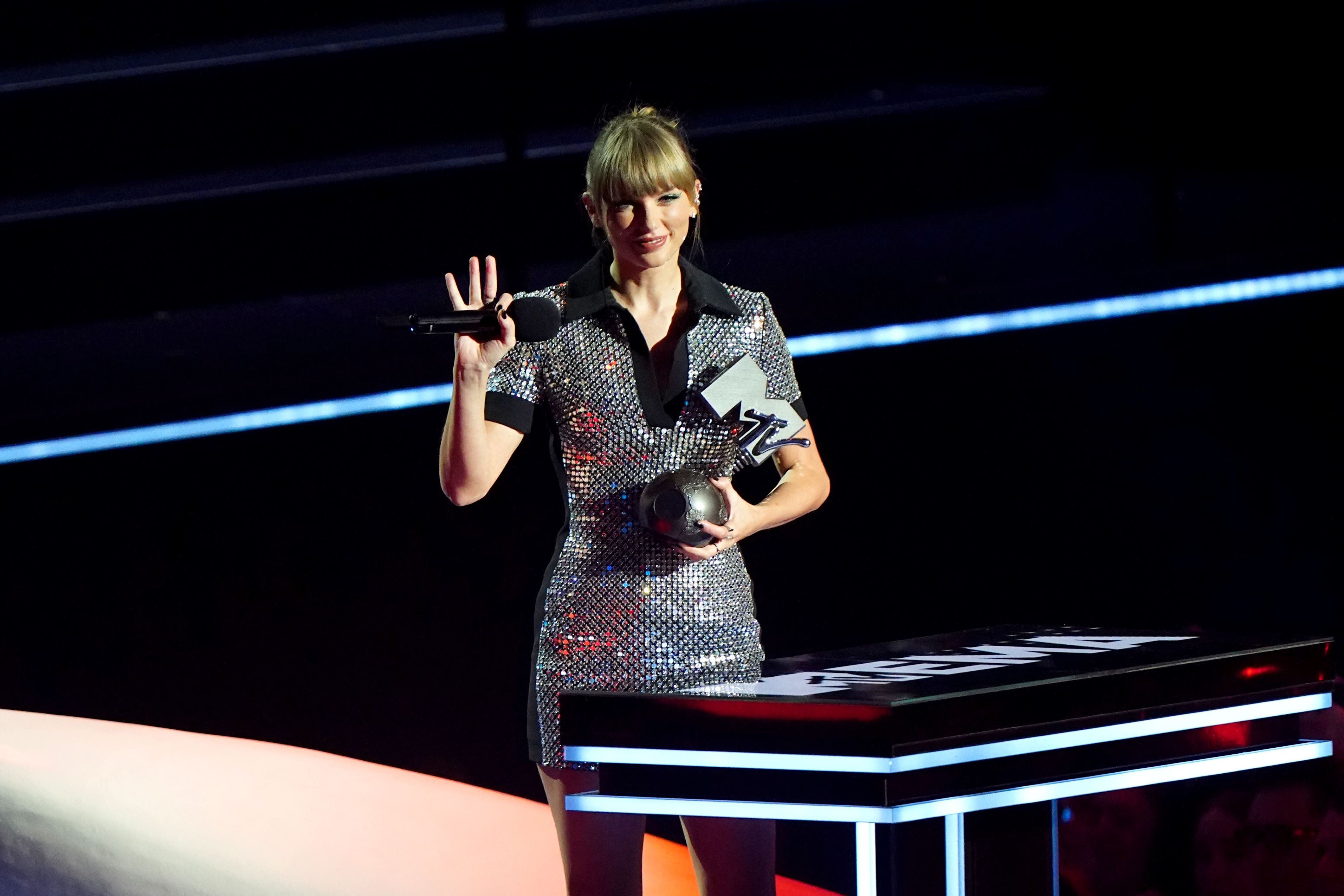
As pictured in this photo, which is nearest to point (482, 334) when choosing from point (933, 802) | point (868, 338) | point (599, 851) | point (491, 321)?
point (491, 321)

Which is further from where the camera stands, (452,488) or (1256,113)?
(1256,113)

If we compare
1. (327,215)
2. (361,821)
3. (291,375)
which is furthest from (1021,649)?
(327,215)

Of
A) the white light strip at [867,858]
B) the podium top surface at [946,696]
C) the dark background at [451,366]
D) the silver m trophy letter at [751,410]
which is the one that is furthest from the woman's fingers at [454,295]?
the dark background at [451,366]

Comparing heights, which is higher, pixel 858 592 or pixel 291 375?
pixel 291 375

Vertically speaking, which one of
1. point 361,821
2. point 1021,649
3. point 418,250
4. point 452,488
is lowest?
point 361,821

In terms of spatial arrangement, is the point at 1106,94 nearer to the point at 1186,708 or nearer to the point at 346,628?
the point at 346,628

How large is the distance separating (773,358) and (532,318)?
0.34m

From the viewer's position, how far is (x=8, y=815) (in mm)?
2523

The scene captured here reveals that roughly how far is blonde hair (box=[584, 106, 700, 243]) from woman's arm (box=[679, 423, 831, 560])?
1.06 ft

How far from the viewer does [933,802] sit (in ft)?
5.00

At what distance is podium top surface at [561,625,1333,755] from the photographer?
1.52 meters

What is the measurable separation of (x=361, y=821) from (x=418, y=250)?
46.3 inches

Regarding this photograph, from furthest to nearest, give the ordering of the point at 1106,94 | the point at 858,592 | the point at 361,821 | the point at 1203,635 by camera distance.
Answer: the point at 1106,94, the point at 858,592, the point at 361,821, the point at 1203,635

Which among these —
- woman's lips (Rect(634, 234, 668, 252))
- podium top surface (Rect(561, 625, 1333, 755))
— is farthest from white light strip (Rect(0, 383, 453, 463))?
podium top surface (Rect(561, 625, 1333, 755))
